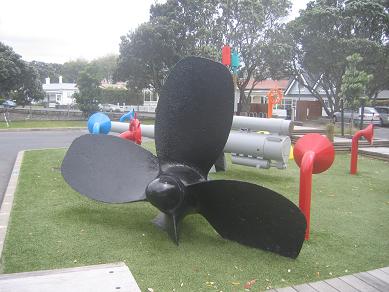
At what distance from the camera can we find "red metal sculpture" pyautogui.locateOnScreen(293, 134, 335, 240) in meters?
4.48

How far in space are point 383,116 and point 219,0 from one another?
12663mm

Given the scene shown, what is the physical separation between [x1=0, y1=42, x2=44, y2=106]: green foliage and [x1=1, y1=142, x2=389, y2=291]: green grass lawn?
20248mm

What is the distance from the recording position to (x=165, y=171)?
449cm

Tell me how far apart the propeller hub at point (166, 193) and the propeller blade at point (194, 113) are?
43 cm

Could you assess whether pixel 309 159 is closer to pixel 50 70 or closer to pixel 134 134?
pixel 134 134

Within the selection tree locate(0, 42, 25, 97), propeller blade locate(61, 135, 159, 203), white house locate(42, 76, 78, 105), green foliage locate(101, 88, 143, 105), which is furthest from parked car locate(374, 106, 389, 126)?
white house locate(42, 76, 78, 105)

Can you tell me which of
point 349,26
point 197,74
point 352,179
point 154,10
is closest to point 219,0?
point 154,10

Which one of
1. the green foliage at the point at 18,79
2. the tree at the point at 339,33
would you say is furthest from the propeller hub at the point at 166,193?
the green foliage at the point at 18,79

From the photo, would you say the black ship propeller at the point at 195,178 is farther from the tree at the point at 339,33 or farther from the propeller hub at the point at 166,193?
the tree at the point at 339,33

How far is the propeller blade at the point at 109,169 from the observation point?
461 cm

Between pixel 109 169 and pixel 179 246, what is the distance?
4.18 feet

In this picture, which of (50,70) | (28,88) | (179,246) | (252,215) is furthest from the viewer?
(50,70)

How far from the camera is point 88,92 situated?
2550 cm

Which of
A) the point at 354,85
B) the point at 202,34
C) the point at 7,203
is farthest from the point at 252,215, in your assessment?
the point at 202,34
